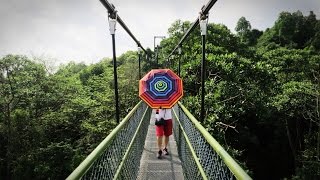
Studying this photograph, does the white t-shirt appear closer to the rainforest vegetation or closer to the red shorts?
the red shorts

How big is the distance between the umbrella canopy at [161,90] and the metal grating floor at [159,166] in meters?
0.97

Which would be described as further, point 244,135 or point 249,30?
point 249,30

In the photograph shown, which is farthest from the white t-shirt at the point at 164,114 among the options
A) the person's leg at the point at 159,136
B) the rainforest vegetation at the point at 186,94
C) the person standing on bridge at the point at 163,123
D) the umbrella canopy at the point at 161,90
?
the rainforest vegetation at the point at 186,94

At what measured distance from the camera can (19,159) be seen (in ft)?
67.3

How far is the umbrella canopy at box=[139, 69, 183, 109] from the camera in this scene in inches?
229

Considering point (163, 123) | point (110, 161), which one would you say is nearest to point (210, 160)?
point (110, 161)

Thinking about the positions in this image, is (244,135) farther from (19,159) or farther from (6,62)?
(6,62)

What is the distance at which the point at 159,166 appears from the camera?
233 inches

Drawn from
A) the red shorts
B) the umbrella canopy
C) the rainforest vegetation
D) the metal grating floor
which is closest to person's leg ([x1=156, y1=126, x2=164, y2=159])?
the red shorts

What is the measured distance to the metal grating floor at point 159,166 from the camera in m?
5.47

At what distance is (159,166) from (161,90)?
123cm

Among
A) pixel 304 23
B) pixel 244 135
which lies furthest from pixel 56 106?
pixel 304 23

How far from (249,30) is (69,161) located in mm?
45160

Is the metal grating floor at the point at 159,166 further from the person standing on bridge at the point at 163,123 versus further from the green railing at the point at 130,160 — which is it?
the green railing at the point at 130,160
